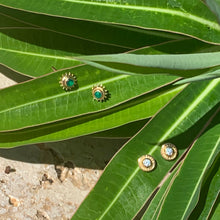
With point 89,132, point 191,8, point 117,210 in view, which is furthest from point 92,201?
point 191,8

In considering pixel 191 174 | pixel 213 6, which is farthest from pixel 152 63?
pixel 191 174

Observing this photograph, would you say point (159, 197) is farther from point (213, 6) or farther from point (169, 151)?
point (213, 6)

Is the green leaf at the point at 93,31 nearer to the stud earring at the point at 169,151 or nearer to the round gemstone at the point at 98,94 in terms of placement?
the round gemstone at the point at 98,94

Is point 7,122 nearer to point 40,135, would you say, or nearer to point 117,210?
point 40,135

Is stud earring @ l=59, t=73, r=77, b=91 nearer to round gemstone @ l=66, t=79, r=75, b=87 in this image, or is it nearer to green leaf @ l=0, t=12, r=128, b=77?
round gemstone @ l=66, t=79, r=75, b=87

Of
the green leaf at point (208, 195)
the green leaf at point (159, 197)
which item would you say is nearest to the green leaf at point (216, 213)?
the green leaf at point (208, 195)
